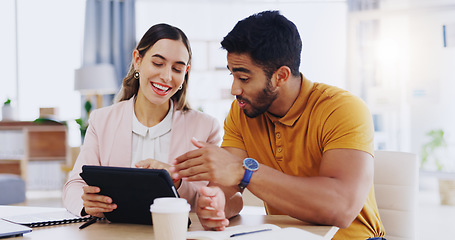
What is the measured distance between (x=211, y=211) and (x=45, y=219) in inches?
19.8

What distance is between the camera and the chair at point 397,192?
158 centimetres

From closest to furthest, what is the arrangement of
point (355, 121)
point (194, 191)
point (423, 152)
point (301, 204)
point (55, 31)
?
point (301, 204) → point (355, 121) → point (194, 191) → point (423, 152) → point (55, 31)

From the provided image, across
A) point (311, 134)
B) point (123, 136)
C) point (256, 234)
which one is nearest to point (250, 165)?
point (256, 234)

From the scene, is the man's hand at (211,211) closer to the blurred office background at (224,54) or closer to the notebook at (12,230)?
the notebook at (12,230)

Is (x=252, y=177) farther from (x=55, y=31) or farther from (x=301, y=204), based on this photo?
(x=55, y=31)

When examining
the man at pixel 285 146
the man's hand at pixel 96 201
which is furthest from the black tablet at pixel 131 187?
the man at pixel 285 146

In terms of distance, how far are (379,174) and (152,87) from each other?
0.90 metres

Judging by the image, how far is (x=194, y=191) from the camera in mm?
1807

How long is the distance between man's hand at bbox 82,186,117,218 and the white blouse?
1.90ft

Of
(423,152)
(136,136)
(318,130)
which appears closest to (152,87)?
(136,136)

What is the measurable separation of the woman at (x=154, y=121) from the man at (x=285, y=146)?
0.25 metres

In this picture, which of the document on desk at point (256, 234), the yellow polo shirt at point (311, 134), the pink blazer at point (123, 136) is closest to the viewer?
the document on desk at point (256, 234)

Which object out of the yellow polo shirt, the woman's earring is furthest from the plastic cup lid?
the woman's earring

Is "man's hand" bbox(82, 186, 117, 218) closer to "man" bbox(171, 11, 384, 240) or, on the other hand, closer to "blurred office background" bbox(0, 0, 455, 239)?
"man" bbox(171, 11, 384, 240)
